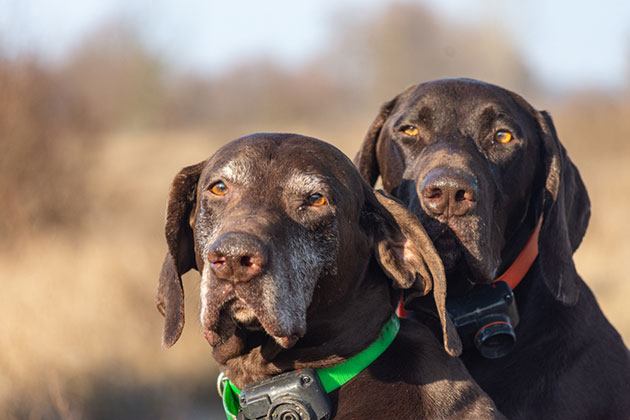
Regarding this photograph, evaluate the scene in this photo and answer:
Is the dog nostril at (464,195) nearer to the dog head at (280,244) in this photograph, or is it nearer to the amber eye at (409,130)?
the dog head at (280,244)

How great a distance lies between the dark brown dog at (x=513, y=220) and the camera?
5203 mm

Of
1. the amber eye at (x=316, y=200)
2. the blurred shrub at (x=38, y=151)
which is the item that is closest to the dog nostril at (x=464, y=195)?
the amber eye at (x=316, y=200)

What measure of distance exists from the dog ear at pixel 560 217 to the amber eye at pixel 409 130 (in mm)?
626

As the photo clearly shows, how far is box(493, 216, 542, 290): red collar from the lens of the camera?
564 cm

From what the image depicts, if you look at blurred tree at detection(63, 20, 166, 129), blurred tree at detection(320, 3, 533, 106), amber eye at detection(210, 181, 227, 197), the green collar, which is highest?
amber eye at detection(210, 181, 227, 197)

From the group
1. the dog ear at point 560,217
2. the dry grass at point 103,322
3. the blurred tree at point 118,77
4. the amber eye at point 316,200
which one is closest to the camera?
the amber eye at point 316,200

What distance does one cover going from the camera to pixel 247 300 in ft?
13.6

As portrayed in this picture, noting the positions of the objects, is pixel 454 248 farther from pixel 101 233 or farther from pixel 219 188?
pixel 101 233

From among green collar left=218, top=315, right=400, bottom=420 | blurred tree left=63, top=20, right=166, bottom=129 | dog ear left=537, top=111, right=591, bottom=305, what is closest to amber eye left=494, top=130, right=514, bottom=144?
dog ear left=537, top=111, right=591, bottom=305

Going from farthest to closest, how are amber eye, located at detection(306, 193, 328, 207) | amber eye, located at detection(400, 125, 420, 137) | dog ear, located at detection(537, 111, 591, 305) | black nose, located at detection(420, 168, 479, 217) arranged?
amber eye, located at detection(400, 125, 420, 137) → dog ear, located at detection(537, 111, 591, 305) → black nose, located at detection(420, 168, 479, 217) → amber eye, located at detection(306, 193, 328, 207)

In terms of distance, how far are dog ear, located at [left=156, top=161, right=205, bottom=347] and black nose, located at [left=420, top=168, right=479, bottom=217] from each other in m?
1.01

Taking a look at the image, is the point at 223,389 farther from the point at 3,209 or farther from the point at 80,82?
the point at 80,82

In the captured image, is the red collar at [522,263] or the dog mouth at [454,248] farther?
the red collar at [522,263]

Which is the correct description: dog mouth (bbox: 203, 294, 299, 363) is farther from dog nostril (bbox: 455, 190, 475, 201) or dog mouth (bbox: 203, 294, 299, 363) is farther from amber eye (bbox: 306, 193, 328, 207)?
dog nostril (bbox: 455, 190, 475, 201)
